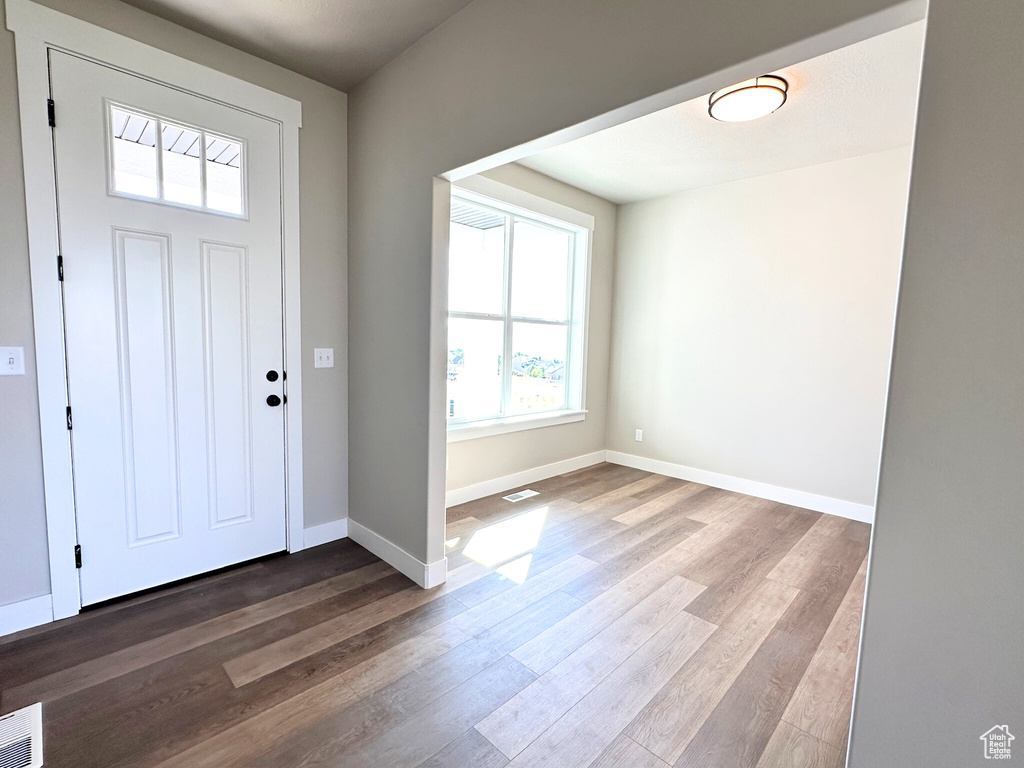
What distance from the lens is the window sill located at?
3.71 m

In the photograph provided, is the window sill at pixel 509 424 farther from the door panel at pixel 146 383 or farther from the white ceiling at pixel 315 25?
the white ceiling at pixel 315 25

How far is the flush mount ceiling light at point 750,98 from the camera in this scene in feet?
7.92

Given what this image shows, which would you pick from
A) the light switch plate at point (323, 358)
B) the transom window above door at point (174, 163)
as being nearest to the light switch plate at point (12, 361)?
the transom window above door at point (174, 163)

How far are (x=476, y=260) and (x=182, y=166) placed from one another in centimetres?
205

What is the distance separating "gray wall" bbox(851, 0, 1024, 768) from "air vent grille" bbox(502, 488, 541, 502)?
2823 millimetres

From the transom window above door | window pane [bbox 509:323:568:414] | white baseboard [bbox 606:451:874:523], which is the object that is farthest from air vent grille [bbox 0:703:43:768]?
white baseboard [bbox 606:451:874:523]

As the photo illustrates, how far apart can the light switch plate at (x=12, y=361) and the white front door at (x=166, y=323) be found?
0.16 metres

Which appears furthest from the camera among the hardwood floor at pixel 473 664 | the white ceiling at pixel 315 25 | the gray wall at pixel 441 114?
the white ceiling at pixel 315 25

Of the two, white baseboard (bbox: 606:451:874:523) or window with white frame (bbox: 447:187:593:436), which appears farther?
window with white frame (bbox: 447:187:593:436)

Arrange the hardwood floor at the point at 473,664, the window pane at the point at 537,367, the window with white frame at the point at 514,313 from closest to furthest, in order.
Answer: the hardwood floor at the point at 473,664 < the window with white frame at the point at 514,313 < the window pane at the point at 537,367

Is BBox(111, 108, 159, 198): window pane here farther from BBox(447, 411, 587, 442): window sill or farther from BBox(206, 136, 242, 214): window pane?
BBox(447, 411, 587, 442): window sill

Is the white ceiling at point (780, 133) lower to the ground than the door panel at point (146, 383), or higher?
higher

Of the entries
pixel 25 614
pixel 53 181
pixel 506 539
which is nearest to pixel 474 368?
pixel 506 539

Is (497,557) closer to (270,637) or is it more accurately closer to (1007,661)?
(270,637)
